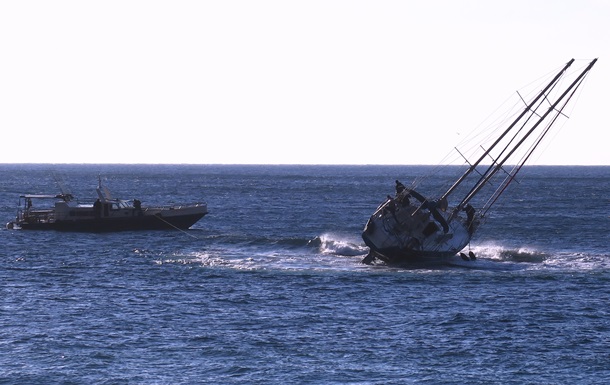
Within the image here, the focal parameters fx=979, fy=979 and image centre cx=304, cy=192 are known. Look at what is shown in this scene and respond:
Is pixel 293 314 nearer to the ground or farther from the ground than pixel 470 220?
nearer to the ground

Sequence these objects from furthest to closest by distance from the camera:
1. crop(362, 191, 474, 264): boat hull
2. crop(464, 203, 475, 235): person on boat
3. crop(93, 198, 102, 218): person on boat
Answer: crop(93, 198, 102, 218): person on boat
crop(464, 203, 475, 235): person on boat
crop(362, 191, 474, 264): boat hull

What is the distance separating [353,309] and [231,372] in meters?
14.1

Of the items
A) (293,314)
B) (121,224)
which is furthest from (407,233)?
(121,224)

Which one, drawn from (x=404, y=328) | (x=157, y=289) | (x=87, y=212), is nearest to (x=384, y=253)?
(x=157, y=289)

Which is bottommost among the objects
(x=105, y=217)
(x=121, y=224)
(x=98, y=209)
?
(x=121, y=224)

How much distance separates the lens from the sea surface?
38844 millimetres

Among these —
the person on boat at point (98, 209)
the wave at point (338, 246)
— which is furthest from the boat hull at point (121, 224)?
the wave at point (338, 246)

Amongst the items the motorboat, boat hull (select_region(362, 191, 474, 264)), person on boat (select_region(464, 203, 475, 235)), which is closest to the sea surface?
boat hull (select_region(362, 191, 474, 264))

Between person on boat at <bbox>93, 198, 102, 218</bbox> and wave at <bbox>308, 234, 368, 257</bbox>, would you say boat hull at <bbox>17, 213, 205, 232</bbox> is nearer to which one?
person on boat at <bbox>93, 198, 102, 218</bbox>

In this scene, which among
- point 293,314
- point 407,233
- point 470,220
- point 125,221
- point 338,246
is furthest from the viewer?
point 125,221

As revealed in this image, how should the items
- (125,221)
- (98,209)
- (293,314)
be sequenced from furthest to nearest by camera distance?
(125,221) → (98,209) → (293,314)

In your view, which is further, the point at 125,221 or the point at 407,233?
the point at 125,221

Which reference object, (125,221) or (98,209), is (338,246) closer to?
(125,221)

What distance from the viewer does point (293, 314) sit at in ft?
164
